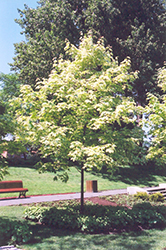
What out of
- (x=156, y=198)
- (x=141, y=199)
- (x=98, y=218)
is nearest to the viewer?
(x=98, y=218)

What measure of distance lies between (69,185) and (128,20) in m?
18.9

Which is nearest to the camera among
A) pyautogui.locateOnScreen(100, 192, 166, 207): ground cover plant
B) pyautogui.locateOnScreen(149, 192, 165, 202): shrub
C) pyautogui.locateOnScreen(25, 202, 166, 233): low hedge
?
pyautogui.locateOnScreen(25, 202, 166, 233): low hedge

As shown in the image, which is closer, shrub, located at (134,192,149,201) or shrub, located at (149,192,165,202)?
shrub, located at (149,192,165,202)

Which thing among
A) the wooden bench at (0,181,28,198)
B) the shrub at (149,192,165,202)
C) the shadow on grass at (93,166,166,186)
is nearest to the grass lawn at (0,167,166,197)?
the shadow on grass at (93,166,166,186)

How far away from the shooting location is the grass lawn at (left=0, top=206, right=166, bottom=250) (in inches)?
267

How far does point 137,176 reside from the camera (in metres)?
24.1

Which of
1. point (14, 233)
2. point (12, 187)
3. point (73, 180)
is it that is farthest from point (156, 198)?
point (14, 233)

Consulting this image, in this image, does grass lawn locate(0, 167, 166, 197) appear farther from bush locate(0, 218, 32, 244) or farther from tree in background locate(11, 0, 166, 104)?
tree in background locate(11, 0, 166, 104)

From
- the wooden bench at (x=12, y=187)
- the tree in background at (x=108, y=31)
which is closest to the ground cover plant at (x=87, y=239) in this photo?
the wooden bench at (x=12, y=187)

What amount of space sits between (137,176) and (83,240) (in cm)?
1781

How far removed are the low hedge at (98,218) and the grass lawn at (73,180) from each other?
522 centimetres

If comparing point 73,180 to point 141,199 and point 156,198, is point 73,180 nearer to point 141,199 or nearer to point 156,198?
point 141,199

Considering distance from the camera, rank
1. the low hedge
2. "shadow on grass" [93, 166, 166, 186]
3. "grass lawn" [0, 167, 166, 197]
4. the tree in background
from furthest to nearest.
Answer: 1. the tree in background
2. "shadow on grass" [93, 166, 166, 186]
3. "grass lawn" [0, 167, 166, 197]
4. the low hedge

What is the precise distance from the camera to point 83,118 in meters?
8.72
